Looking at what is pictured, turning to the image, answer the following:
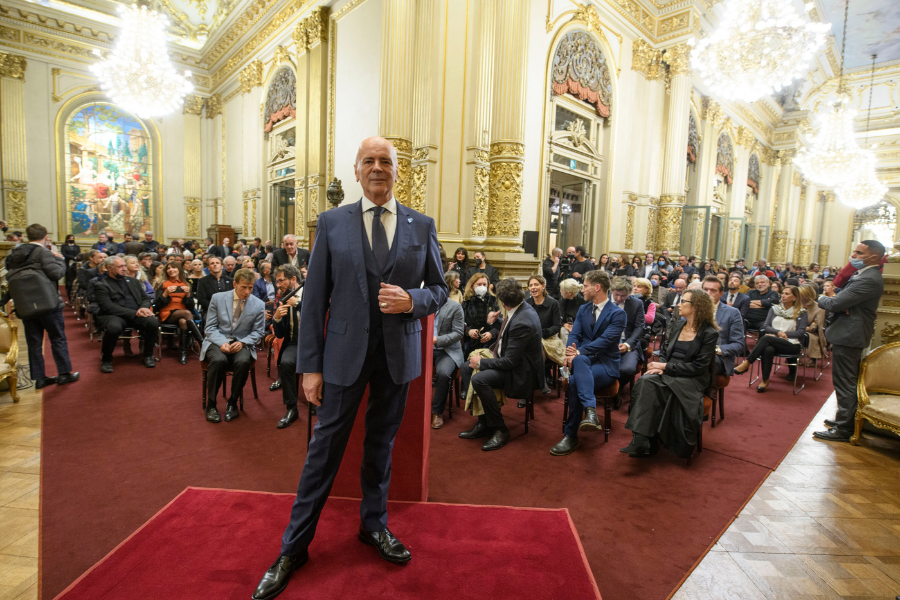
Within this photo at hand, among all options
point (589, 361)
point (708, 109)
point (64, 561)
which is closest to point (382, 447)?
point (64, 561)

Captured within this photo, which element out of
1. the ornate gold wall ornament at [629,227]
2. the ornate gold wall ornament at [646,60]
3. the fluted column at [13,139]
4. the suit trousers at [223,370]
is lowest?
the suit trousers at [223,370]

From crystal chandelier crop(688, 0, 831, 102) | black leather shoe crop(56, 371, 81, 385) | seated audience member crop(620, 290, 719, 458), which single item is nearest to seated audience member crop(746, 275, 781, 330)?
crystal chandelier crop(688, 0, 831, 102)

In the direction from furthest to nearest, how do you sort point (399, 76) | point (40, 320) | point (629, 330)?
point (399, 76) → point (629, 330) → point (40, 320)

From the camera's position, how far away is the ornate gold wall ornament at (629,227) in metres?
11.3

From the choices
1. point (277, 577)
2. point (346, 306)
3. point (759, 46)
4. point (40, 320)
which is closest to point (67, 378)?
point (40, 320)

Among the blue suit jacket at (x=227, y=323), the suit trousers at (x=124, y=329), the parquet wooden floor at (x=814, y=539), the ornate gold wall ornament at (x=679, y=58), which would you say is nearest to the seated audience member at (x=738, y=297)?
the parquet wooden floor at (x=814, y=539)

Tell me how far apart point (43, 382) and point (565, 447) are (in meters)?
5.14

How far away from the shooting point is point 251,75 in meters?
13.3

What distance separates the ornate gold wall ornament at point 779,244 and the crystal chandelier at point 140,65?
2422 cm

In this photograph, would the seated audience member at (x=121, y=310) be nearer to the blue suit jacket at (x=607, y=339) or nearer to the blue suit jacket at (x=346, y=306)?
the blue suit jacket at (x=346, y=306)

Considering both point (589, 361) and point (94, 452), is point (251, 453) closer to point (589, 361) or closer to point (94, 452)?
point (94, 452)

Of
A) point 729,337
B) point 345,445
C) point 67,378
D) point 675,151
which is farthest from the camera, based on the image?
point 675,151

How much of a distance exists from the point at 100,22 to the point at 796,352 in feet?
65.7

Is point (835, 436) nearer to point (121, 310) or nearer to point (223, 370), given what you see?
point (223, 370)
